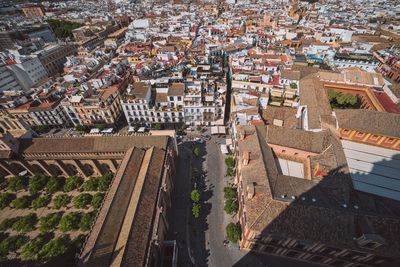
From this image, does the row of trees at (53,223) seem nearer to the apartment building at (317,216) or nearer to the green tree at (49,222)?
the green tree at (49,222)

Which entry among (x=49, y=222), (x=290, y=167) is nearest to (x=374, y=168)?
(x=290, y=167)

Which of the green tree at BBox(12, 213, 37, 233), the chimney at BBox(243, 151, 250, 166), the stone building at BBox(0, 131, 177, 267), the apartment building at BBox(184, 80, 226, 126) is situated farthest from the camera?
the apartment building at BBox(184, 80, 226, 126)

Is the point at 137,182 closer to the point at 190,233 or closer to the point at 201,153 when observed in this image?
the point at 190,233

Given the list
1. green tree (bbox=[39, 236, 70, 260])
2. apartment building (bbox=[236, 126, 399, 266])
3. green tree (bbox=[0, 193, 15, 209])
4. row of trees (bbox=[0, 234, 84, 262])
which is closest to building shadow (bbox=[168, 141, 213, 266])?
apartment building (bbox=[236, 126, 399, 266])

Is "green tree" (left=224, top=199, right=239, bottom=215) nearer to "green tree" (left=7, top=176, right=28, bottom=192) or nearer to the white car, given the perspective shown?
the white car

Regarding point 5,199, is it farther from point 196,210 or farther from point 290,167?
point 290,167

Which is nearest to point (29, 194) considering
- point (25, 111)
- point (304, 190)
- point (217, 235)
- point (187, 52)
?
point (25, 111)

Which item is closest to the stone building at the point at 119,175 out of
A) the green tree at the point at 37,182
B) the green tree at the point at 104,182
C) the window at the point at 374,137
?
the green tree at the point at 37,182
